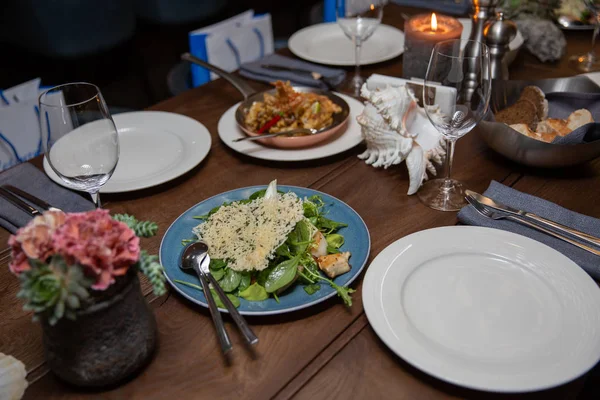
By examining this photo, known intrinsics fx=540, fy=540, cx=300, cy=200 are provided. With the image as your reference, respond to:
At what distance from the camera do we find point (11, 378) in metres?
0.70

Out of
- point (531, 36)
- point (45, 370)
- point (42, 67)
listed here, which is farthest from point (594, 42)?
point (42, 67)

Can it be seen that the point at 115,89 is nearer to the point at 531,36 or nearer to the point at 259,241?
the point at 531,36

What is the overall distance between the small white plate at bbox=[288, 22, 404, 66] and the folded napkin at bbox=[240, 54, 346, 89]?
5 centimetres

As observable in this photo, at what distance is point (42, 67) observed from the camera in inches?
126

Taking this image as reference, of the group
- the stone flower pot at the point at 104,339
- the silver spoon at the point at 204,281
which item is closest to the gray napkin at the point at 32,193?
the silver spoon at the point at 204,281

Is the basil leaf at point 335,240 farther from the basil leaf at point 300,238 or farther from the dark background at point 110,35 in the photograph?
the dark background at point 110,35

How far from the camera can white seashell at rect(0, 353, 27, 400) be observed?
2.23ft

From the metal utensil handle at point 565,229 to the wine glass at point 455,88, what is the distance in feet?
0.44

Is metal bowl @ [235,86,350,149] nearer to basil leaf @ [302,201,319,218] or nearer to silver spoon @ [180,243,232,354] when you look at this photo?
basil leaf @ [302,201,319,218]

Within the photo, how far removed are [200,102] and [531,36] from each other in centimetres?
98

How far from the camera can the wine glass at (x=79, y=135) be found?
80 cm

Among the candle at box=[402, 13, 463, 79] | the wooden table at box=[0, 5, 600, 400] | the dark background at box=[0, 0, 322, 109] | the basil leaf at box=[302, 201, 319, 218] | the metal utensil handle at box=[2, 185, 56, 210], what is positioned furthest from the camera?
the dark background at box=[0, 0, 322, 109]

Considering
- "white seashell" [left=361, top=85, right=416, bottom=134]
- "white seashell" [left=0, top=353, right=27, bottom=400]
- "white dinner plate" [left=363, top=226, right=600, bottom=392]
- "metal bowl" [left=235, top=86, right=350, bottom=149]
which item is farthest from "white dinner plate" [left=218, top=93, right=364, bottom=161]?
"white seashell" [left=0, top=353, right=27, bottom=400]

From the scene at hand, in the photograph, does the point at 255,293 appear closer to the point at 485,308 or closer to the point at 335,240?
the point at 335,240
